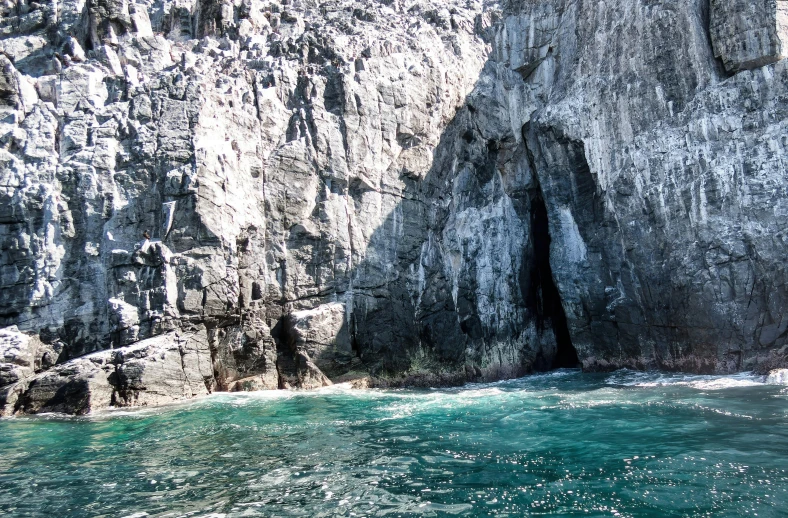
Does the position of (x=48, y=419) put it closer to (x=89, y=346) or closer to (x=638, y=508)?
(x=89, y=346)

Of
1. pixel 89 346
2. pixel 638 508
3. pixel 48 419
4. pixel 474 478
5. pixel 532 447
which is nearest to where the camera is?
pixel 638 508

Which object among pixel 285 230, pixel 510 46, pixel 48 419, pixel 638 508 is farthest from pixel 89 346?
pixel 510 46

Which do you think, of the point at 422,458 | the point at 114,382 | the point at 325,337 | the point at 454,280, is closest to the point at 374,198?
the point at 454,280

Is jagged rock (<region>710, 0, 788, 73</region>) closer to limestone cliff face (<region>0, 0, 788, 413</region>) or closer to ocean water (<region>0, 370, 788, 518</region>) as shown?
limestone cliff face (<region>0, 0, 788, 413</region>)

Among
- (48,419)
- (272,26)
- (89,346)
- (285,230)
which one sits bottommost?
(48,419)

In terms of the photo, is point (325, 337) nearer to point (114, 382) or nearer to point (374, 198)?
point (374, 198)

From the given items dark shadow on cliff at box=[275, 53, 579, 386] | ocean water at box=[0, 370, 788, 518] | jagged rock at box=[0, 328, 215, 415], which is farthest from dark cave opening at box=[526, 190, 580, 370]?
jagged rock at box=[0, 328, 215, 415]

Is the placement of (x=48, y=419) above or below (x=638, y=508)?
above
